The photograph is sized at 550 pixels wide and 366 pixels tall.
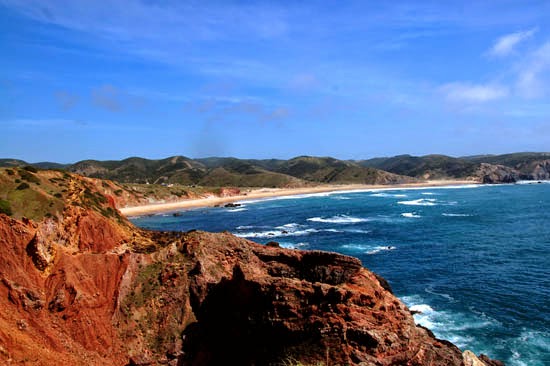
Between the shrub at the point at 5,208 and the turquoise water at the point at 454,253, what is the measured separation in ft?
108

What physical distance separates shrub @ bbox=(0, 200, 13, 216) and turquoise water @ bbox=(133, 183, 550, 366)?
108 ft

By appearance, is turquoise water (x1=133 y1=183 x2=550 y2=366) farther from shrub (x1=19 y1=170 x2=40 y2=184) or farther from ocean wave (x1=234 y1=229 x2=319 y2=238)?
shrub (x1=19 y1=170 x2=40 y2=184)

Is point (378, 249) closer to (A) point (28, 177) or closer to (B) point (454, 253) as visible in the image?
(B) point (454, 253)

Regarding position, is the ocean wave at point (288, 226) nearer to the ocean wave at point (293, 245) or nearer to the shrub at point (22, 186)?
the ocean wave at point (293, 245)

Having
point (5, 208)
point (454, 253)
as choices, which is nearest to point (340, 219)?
point (454, 253)

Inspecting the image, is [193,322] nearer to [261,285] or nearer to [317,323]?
[261,285]

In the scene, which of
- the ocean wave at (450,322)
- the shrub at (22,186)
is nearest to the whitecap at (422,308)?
the ocean wave at (450,322)

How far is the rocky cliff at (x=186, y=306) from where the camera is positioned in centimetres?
2070

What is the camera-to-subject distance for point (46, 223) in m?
28.6

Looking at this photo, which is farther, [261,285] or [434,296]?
[434,296]

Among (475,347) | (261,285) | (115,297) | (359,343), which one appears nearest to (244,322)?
(261,285)

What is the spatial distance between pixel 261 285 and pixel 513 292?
3151 cm

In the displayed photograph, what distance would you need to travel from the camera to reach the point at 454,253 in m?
59.5

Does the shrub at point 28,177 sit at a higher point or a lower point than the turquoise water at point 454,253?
higher
